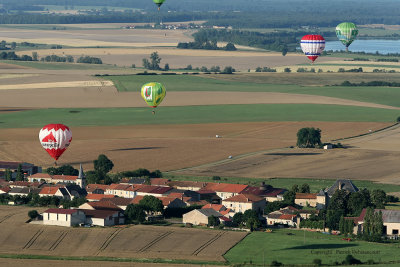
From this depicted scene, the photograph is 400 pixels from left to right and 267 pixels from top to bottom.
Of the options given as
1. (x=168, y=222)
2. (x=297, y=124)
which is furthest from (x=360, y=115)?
(x=168, y=222)

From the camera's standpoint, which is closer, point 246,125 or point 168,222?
point 168,222

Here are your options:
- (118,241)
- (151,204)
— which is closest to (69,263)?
(118,241)

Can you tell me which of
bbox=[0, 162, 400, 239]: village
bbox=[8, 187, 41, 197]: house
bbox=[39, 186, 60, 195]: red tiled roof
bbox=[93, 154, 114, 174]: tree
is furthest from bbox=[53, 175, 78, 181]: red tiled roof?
bbox=[39, 186, 60, 195]: red tiled roof

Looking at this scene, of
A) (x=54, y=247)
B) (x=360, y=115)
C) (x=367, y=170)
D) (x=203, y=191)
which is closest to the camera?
(x=54, y=247)

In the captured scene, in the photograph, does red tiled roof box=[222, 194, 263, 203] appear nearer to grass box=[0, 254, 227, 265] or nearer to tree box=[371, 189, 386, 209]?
tree box=[371, 189, 386, 209]

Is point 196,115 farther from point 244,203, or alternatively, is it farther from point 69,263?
point 69,263

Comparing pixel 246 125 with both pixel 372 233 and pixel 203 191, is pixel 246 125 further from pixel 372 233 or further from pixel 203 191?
pixel 372 233
